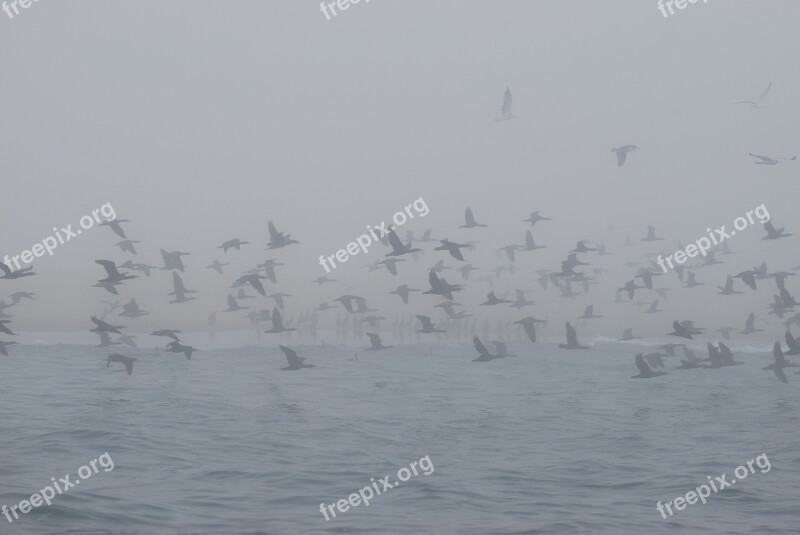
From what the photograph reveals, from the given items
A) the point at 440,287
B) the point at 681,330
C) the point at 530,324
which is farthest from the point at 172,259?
the point at 681,330

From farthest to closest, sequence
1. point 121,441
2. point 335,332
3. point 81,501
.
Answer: point 335,332
point 121,441
point 81,501

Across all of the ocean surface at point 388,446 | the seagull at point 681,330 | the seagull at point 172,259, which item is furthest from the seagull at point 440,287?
the seagull at point 172,259

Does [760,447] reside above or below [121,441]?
below

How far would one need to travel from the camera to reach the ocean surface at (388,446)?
17.6m

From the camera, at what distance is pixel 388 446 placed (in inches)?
977

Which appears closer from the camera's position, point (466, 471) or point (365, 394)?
point (466, 471)

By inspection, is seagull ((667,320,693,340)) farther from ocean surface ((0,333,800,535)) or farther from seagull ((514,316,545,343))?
seagull ((514,316,545,343))

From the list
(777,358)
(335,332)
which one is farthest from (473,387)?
(335,332)

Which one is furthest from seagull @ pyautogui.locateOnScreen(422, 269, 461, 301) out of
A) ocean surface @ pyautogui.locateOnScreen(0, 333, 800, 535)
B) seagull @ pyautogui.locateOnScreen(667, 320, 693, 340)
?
seagull @ pyautogui.locateOnScreen(667, 320, 693, 340)

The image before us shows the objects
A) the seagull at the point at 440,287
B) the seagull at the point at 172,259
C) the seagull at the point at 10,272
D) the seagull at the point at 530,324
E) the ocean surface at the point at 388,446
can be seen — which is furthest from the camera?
the seagull at the point at 172,259

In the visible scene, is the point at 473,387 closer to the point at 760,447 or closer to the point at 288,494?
the point at 760,447

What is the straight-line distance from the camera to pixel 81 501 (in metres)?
17.9

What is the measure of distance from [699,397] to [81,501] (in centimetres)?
2459

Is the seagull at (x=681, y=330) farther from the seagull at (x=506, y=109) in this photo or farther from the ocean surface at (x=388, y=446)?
the seagull at (x=506, y=109)
